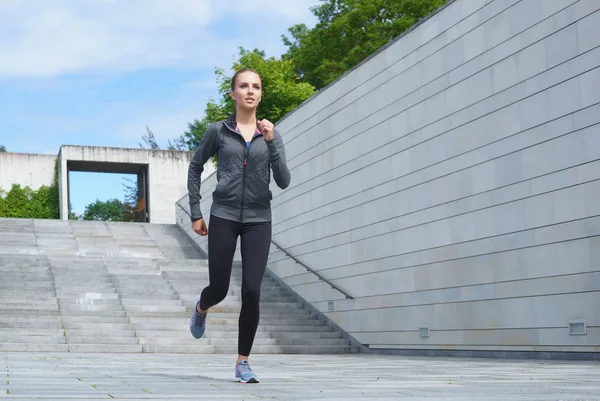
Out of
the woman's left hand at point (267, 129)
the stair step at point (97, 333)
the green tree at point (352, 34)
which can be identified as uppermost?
the green tree at point (352, 34)

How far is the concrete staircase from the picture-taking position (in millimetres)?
11844

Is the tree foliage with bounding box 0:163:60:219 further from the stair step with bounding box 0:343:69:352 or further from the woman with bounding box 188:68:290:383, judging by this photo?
the woman with bounding box 188:68:290:383

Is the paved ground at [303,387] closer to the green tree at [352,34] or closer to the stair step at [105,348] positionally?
the stair step at [105,348]

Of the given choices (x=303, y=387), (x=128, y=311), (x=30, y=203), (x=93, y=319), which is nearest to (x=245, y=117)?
(x=303, y=387)

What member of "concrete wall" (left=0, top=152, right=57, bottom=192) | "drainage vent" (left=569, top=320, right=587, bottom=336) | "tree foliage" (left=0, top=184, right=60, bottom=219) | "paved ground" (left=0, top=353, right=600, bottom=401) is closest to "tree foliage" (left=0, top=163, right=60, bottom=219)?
"tree foliage" (left=0, top=184, right=60, bottom=219)

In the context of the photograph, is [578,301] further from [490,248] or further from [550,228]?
A: [490,248]

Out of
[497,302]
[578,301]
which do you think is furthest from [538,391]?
[497,302]

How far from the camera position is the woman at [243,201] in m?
5.24

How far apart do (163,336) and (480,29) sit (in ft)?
19.1

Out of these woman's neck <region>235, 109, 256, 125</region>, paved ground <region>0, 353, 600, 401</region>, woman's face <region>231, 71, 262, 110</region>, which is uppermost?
woman's face <region>231, 71, 262, 110</region>

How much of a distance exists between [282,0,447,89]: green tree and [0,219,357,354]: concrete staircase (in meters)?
17.3

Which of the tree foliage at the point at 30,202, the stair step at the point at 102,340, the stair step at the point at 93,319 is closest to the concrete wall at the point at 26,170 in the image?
the tree foliage at the point at 30,202

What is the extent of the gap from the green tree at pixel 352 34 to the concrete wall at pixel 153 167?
6122 mm

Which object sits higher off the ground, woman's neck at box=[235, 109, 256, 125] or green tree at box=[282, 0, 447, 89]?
green tree at box=[282, 0, 447, 89]
